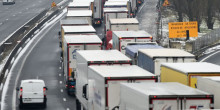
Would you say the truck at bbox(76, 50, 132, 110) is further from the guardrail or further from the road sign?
the road sign

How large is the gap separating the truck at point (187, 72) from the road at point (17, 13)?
49.4 meters

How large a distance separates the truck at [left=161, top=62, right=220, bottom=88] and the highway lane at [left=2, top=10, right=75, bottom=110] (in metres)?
13.1

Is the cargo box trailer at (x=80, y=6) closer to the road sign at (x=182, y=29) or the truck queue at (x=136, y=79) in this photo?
the road sign at (x=182, y=29)

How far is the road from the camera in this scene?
79750 millimetres

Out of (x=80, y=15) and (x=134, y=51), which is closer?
(x=134, y=51)

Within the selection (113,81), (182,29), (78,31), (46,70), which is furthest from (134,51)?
(182,29)

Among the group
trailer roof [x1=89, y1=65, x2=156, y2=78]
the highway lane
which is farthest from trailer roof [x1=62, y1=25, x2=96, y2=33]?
trailer roof [x1=89, y1=65, x2=156, y2=78]

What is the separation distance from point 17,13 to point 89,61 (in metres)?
71.8

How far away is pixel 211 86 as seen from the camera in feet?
64.0

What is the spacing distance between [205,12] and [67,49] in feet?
150

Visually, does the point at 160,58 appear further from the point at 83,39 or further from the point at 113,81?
the point at 83,39

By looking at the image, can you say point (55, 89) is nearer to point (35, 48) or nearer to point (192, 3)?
point (35, 48)

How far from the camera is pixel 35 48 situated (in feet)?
206

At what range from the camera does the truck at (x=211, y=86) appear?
1919 centimetres
